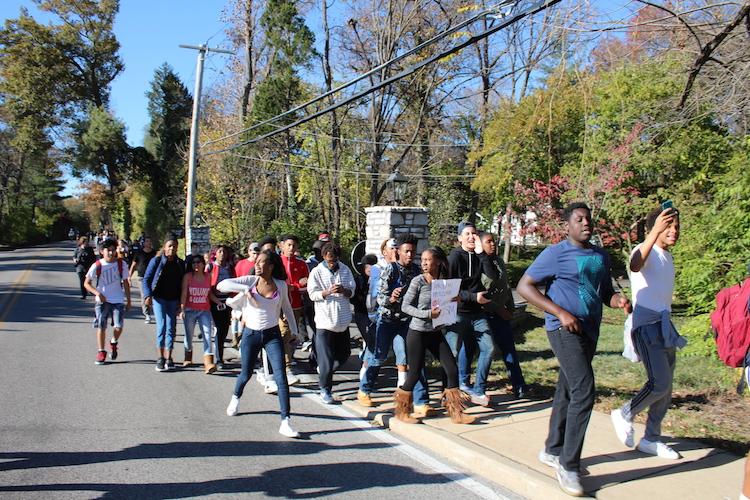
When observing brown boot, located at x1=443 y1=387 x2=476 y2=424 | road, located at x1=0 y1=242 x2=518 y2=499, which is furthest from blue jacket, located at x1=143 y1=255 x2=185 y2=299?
brown boot, located at x1=443 y1=387 x2=476 y2=424

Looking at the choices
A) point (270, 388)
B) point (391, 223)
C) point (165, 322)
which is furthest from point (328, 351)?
point (391, 223)

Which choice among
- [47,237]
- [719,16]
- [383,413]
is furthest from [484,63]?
[47,237]

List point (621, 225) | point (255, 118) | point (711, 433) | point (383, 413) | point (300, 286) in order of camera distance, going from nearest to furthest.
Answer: point (711, 433)
point (383, 413)
point (300, 286)
point (621, 225)
point (255, 118)

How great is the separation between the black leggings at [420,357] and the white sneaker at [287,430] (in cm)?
114

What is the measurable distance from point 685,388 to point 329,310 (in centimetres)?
421

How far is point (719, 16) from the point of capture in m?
7.71

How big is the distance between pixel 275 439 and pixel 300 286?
10.1ft

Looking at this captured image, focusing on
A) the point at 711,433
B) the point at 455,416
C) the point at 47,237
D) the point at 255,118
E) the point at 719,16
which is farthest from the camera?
the point at 47,237

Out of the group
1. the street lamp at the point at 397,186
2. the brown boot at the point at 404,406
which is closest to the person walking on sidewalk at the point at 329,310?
the brown boot at the point at 404,406

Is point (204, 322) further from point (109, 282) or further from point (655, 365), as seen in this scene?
point (655, 365)

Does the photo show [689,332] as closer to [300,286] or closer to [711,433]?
[711,433]

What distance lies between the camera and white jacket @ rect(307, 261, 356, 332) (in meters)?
6.74

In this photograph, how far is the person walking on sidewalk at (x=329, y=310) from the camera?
265 inches

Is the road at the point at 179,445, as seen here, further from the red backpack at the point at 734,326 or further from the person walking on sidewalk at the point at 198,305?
the red backpack at the point at 734,326
